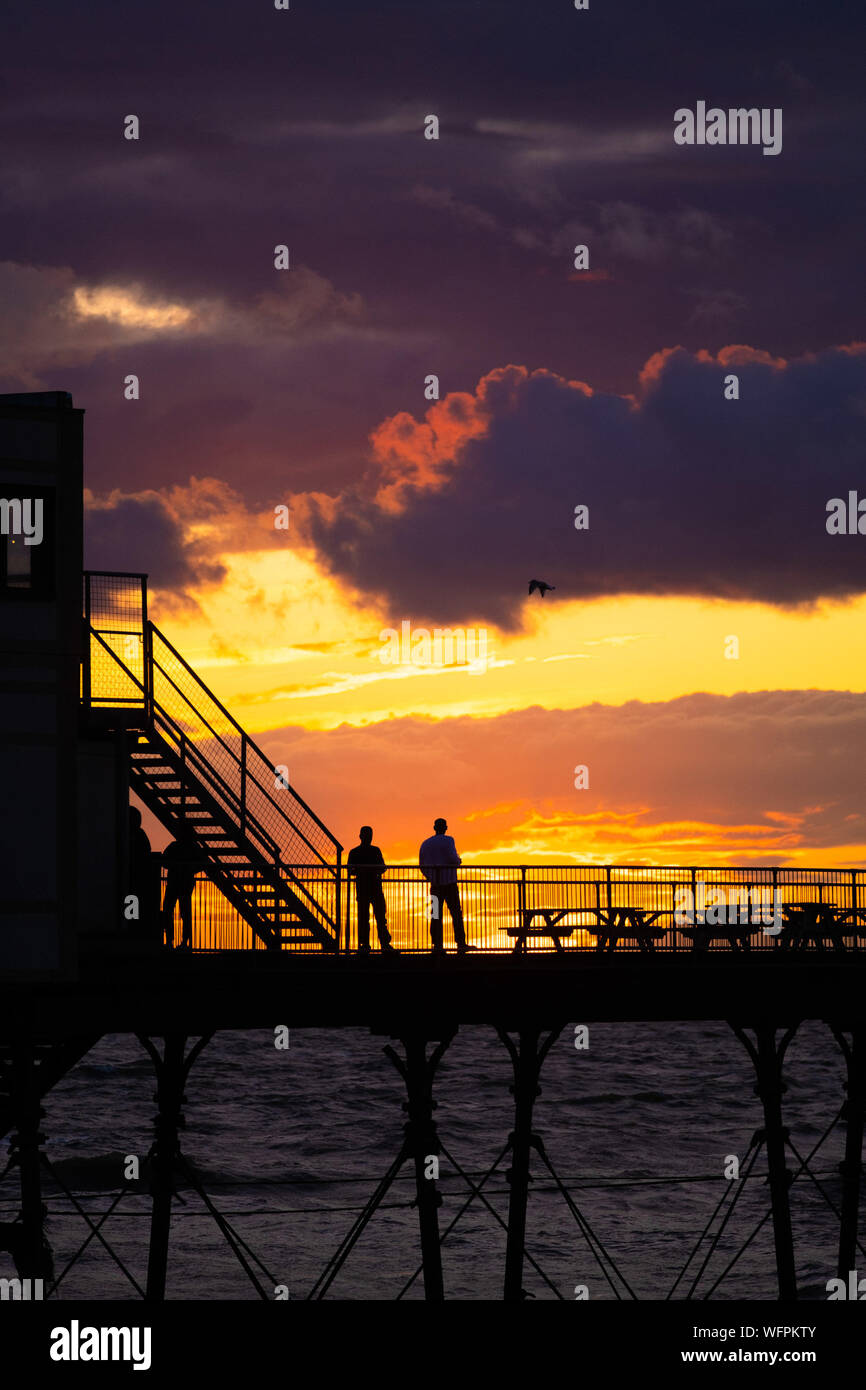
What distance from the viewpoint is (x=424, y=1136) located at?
32844mm

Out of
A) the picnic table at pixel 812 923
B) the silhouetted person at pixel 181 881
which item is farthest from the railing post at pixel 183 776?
the picnic table at pixel 812 923

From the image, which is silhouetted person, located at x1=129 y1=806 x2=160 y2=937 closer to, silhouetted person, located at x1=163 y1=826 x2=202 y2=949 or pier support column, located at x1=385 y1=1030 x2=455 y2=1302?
silhouetted person, located at x1=163 y1=826 x2=202 y2=949

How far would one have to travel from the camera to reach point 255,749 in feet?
104

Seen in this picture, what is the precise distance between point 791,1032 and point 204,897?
44.0ft

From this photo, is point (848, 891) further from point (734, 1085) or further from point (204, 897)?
point (734, 1085)

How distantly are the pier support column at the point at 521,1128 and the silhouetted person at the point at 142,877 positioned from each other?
24.2 ft

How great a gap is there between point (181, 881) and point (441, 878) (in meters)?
4.49

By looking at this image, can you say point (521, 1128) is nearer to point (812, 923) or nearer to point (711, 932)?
point (711, 932)

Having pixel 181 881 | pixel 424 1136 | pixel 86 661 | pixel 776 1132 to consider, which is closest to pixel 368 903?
pixel 181 881

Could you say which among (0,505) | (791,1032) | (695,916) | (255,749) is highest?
(0,505)

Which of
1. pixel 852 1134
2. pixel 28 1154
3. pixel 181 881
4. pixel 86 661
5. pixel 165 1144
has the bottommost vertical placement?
pixel 852 1134
